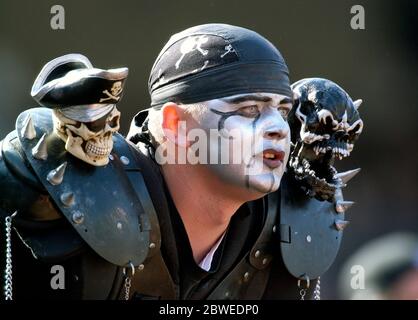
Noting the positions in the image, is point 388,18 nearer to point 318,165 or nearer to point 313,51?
point 313,51

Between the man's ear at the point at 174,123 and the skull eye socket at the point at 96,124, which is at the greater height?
the skull eye socket at the point at 96,124

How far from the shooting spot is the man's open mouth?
113 inches

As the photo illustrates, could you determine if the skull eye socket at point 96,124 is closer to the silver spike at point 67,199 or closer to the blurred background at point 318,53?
the silver spike at point 67,199

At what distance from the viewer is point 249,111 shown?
113 inches

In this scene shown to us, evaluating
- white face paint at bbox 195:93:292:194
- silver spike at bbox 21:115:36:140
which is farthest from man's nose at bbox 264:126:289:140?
silver spike at bbox 21:115:36:140

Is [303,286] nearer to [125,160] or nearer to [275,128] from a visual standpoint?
[275,128]

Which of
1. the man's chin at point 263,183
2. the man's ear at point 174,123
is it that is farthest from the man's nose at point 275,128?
the man's ear at point 174,123

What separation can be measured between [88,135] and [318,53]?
303 centimetres

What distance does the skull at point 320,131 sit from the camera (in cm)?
311

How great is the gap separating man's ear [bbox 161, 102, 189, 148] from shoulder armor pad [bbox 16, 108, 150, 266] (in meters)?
0.19

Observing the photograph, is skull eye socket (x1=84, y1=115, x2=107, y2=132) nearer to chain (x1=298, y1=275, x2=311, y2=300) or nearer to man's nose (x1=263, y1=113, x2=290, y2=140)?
man's nose (x1=263, y1=113, x2=290, y2=140)

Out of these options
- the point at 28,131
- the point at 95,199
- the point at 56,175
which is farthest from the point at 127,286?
the point at 28,131

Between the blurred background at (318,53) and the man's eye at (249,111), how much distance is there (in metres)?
2.21

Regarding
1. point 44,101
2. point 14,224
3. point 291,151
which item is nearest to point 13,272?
point 14,224
